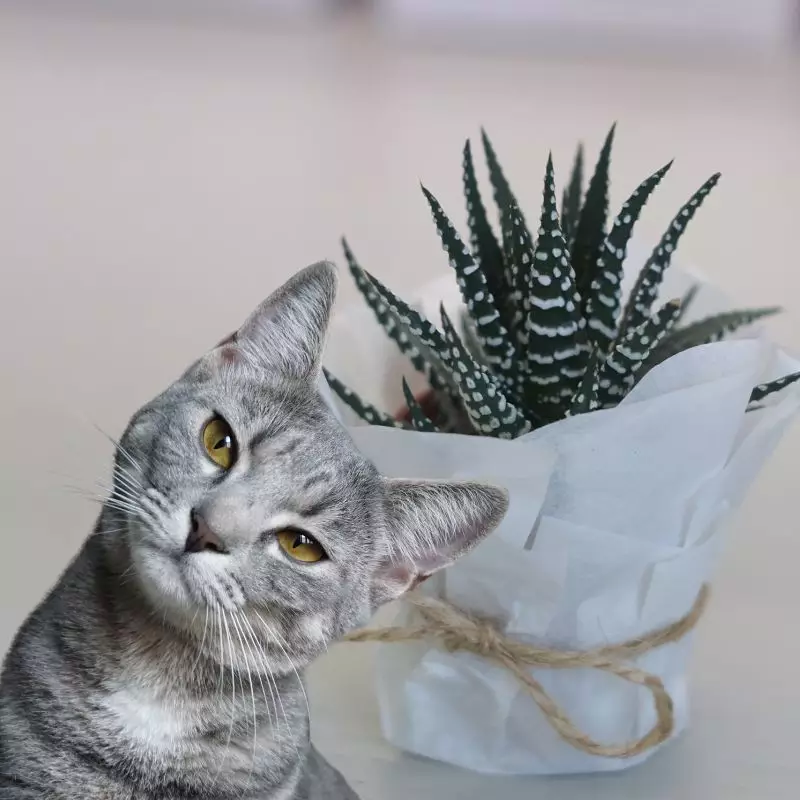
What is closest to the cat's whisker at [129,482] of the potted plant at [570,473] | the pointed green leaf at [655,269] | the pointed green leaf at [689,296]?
the potted plant at [570,473]

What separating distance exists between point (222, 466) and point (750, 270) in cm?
109

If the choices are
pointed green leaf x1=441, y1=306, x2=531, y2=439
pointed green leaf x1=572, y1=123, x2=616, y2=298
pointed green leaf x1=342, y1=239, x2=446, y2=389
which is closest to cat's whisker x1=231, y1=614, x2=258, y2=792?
pointed green leaf x1=441, y1=306, x2=531, y2=439

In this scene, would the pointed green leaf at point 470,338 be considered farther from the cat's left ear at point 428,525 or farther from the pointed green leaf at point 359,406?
the cat's left ear at point 428,525

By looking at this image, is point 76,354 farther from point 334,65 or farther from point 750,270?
point 334,65

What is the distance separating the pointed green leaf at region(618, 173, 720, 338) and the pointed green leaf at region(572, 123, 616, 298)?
0.05 meters

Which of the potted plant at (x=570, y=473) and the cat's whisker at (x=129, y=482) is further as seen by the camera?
the potted plant at (x=570, y=473)

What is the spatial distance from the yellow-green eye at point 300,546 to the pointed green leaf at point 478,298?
24 centimetres

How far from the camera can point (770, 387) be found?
2.79 feet

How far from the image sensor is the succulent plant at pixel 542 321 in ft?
2.61

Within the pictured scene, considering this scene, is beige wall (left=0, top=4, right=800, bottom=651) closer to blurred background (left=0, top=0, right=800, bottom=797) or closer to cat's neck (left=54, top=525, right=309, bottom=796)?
blurred background (left=0, top=0, right=800, bottom=797)

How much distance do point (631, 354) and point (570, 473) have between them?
3.9 inches

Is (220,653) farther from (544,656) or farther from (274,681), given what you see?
(544,656)

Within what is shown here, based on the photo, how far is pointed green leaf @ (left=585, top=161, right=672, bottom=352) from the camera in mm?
817

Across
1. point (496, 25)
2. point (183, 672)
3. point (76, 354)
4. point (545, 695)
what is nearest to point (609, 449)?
point (545, 695)
